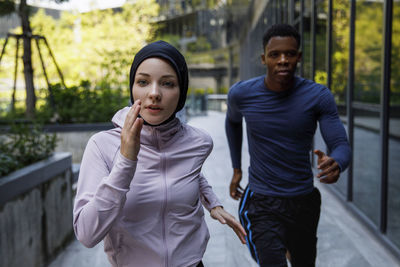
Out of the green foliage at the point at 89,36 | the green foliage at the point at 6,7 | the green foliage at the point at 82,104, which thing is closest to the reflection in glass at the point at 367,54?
the green foliage at the point at 82,104

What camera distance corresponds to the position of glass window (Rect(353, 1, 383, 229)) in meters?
7.07

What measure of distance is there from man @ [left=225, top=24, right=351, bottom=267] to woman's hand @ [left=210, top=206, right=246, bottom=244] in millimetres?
910

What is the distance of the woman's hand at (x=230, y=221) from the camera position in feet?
6.25

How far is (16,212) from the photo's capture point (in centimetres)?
409

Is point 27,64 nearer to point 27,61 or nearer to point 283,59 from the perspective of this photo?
point 27,61

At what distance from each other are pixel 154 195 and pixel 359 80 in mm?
6474

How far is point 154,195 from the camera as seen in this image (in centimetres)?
170

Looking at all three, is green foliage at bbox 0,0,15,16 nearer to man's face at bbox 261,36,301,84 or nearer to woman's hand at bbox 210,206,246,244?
man's face at bbox 261,36,301,84

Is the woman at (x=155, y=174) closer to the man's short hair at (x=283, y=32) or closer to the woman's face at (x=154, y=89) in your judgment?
the woman's face at (x=154, y=89)

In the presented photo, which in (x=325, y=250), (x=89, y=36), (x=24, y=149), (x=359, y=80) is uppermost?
(x=89, y=36)

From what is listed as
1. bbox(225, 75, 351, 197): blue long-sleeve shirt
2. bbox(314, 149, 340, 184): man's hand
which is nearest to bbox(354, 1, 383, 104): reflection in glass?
bbox(225, 75, 351, 197): blue long-sleeve shirt

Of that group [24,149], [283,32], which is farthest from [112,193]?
[24,149]

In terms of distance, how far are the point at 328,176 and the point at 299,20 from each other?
A: 346 inches

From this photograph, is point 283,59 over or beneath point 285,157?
over
